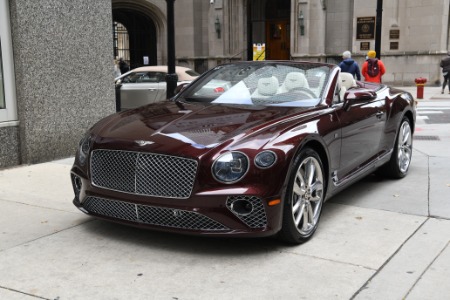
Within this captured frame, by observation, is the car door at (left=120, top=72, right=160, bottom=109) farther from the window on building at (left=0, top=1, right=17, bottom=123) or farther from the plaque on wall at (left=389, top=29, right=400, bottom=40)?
the plaque on wall at (left=389, top=29, right=400, bottom=40)

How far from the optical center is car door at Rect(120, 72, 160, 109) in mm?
15141

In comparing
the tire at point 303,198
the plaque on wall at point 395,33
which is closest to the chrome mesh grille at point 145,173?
the tire at point 303,198

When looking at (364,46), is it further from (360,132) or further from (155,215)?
(155,215)

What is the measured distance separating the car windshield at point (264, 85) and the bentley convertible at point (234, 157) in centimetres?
1

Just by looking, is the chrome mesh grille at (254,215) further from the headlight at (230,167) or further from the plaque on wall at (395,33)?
the plaque on wall at (395,33)

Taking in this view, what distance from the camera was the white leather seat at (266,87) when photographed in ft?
17.8

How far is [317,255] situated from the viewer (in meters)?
4.25

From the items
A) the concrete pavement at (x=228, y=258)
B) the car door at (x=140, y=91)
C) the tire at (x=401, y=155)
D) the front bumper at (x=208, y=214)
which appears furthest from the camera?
the car door at (x=140, y=91)

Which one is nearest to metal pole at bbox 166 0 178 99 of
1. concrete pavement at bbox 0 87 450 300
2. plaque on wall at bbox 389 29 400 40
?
concrete pavement at bbox 0 87 450 300

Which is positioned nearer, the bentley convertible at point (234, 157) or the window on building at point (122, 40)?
the bentley convertible at point (234, 157)

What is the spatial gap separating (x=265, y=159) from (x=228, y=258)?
0.80 meters

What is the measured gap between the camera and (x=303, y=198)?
451cm

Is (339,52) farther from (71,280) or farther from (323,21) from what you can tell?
(71,280)

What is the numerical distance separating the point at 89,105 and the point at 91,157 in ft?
14.0
